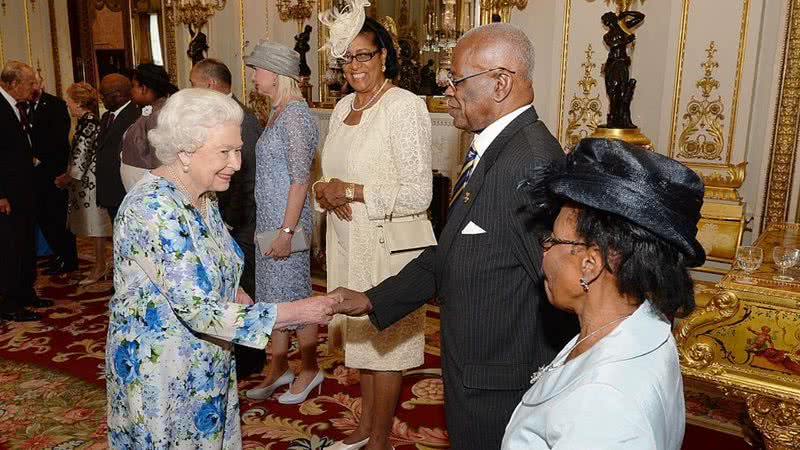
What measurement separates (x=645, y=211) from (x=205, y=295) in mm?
1197

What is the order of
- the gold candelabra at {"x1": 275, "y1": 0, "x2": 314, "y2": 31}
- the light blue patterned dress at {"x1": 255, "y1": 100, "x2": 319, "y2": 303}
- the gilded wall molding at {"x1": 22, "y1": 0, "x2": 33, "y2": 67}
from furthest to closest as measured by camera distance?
1. the gilded wall molding at {"x1": 22, "y1": 0, "x2": 33, "y2": 67}
2. the gold candelabra at {"x1": 275, "y1": 0, "x2": 314, "y2": 31}
3. the light blue patterned dress at {"x1": 255, "y1": 100, "x2": 319, "y2": 303}

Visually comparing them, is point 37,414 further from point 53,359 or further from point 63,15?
point 63,15

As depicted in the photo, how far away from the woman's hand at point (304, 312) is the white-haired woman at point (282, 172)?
1251 millimetres

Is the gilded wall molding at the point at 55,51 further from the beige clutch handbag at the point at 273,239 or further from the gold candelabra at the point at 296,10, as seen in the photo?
the beige clutch handbag at the point at 273,239

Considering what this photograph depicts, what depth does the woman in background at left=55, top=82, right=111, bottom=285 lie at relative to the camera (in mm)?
5359

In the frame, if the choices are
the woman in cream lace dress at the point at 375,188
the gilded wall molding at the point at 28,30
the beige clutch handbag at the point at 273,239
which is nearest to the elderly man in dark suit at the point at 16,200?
the beige clutch handbag at the point at 273,239

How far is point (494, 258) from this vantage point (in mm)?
1698

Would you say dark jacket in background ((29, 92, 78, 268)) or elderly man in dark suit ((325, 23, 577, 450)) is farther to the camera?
dark jacket in background ((29, 92, 78, 268))

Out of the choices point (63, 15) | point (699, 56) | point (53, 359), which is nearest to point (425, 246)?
point (53, 359)

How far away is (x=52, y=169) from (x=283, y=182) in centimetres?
366

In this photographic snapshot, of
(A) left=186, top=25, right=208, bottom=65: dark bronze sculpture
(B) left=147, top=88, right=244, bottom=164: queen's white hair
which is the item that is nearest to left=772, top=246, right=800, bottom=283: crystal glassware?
(B) left=147, top=88, right=244, bottom=164: queen's white hair

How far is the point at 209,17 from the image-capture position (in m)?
7.72

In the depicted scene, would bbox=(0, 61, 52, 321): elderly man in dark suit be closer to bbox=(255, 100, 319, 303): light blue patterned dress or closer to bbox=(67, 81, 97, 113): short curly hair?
bbox=(67, 81, 97, 113): short curly hair

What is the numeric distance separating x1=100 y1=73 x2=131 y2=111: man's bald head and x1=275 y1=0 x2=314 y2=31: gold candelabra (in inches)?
108
